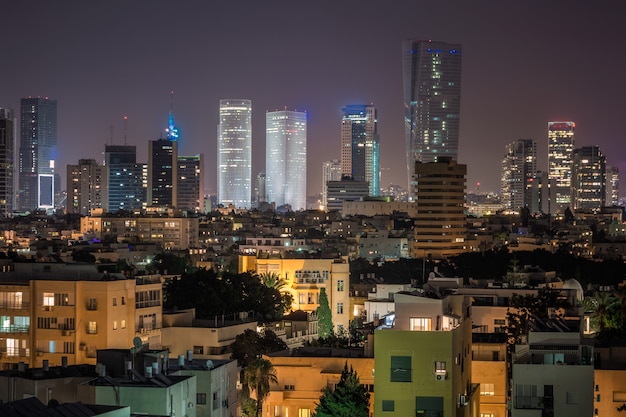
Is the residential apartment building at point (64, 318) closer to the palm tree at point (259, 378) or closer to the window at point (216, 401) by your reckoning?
the palm tree at point (259, 378)

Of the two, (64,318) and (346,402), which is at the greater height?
(64,318)

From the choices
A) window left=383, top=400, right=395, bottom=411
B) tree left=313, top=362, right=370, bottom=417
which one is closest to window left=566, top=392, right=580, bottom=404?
window left=383, top=400, right=395, bottom=411

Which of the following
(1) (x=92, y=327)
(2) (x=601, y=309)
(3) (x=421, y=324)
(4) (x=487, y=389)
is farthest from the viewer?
(2) (x=601, y=309)

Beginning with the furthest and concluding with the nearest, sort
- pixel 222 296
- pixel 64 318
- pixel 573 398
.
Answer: pixel 222 296 → pixel 64 318 → pixel 573 398

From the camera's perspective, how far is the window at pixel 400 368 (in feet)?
85.7

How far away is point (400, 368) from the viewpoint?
85.8ft

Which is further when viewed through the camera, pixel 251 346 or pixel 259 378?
pixel 251 346

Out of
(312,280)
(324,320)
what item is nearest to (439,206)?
(312,280)

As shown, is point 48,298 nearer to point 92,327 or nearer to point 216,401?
point 92,327

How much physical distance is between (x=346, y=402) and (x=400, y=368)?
181 centimetres

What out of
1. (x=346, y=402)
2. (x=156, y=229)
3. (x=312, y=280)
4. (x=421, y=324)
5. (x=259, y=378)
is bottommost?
(x=259, y=378)

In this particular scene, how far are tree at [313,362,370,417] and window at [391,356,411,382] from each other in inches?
59.5

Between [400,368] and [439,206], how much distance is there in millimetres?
102942

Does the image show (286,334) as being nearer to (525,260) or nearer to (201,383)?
(201,383)
